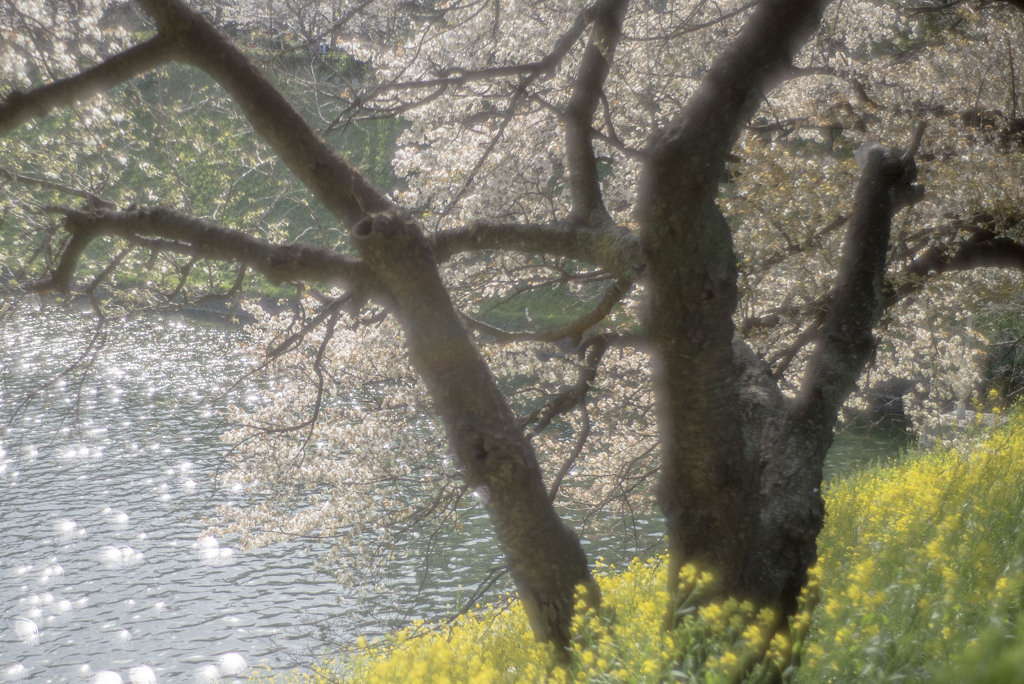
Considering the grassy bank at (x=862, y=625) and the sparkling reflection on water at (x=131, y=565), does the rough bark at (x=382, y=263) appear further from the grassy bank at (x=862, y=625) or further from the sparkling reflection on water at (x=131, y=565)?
the sparkling reflection on water at (x=131, y=565)

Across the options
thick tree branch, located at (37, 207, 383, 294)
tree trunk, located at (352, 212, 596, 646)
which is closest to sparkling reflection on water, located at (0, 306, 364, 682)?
thick tree branch, located at (37, 207, 383, 294)

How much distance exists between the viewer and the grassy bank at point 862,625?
261cm

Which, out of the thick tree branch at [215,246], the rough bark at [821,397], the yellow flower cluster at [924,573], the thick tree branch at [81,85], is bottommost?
the yellow flower cluster at [924,573]

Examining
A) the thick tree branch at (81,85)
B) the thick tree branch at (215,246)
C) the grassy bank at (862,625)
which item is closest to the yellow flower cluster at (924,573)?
the grassy bank at (862,625)

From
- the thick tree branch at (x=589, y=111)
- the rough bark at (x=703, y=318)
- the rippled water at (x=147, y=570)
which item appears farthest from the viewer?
the rippled water at (x=147, y=570)

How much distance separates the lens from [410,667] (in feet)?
16.0

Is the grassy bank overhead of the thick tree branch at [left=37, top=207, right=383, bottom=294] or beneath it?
beneath

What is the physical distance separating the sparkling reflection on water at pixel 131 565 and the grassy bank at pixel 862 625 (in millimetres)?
5220

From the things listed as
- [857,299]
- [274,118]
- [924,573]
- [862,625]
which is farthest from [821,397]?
[274,118]

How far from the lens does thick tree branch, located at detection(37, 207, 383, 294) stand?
4422 millimetres

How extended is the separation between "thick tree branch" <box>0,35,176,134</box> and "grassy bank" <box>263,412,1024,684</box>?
11.9 ft

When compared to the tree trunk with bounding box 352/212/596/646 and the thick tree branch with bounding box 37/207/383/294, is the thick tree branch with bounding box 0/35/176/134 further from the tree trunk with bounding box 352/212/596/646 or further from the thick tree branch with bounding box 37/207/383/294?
the tree trunk with bounding box 352/212/596/646

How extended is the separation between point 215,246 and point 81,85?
1.11m

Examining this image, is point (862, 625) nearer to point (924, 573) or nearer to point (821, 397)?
point (924, 573)
